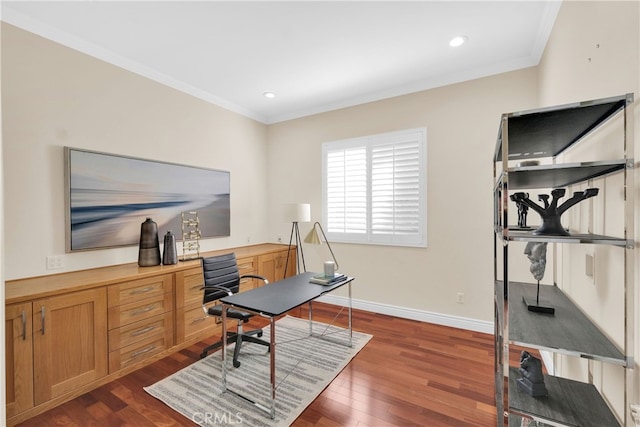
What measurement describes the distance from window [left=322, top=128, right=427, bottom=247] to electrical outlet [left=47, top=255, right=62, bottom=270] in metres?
2.99

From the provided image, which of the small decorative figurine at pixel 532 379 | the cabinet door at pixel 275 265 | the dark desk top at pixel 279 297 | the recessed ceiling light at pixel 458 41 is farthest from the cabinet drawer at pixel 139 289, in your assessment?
the recessed ceiling light at pixel 458 41

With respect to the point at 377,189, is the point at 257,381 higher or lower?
lower

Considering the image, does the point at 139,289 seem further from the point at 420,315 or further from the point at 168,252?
the point at 420,315

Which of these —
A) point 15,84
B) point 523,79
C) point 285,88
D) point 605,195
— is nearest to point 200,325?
point 15,84

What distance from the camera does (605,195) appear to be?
53.5 inches

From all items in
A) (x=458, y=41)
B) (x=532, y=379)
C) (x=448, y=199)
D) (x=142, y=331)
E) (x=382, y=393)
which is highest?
(x=458, y=41)

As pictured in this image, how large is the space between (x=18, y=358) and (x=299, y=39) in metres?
3.24

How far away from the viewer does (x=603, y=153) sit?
1391 mm

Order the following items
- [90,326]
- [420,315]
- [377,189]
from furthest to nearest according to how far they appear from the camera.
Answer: [377,189]
[420,315]
[90,326]

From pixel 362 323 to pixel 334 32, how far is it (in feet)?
10.4

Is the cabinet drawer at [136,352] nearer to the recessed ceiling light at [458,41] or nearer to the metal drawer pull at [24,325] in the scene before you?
the metal drawer pull at [24,325]

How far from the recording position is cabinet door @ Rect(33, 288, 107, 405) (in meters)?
1.97

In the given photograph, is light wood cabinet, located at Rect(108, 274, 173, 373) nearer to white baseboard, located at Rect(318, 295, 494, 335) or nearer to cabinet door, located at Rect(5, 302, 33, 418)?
cabinet door, located at Rect(5, 302, 33, 418)

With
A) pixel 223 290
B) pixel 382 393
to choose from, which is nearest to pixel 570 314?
pixel 382 393
